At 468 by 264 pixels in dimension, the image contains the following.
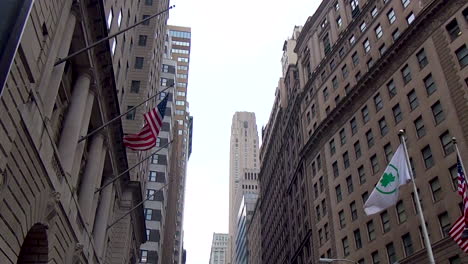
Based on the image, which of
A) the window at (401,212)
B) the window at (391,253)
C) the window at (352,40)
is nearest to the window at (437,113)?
the window at (401,212)

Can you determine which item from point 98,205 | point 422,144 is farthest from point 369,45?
point 98,205

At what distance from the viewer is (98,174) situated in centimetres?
3198

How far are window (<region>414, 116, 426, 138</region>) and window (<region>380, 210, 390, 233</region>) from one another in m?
8.52

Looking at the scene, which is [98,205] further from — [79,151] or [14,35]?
[14,35]

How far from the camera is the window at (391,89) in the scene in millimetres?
51375

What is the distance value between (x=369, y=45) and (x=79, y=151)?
138 feet

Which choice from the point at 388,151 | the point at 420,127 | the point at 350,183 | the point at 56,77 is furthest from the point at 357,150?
the point at 56,77

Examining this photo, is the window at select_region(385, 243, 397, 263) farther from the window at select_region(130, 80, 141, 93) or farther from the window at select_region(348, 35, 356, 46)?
the window at select_region(130, 80, 141, 93)

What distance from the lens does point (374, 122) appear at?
53.5 m

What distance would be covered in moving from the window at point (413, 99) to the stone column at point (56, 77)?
3494 centimetres

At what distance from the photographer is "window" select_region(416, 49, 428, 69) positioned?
47.4 metres

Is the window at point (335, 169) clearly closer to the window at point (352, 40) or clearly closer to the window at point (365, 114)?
the window at point (365, 114)

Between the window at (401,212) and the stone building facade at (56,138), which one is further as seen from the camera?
the window at (401,212)

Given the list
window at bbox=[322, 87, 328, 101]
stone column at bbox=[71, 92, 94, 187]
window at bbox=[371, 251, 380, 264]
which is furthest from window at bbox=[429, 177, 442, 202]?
stone column at bbox=[71, 92, 94, 187]
